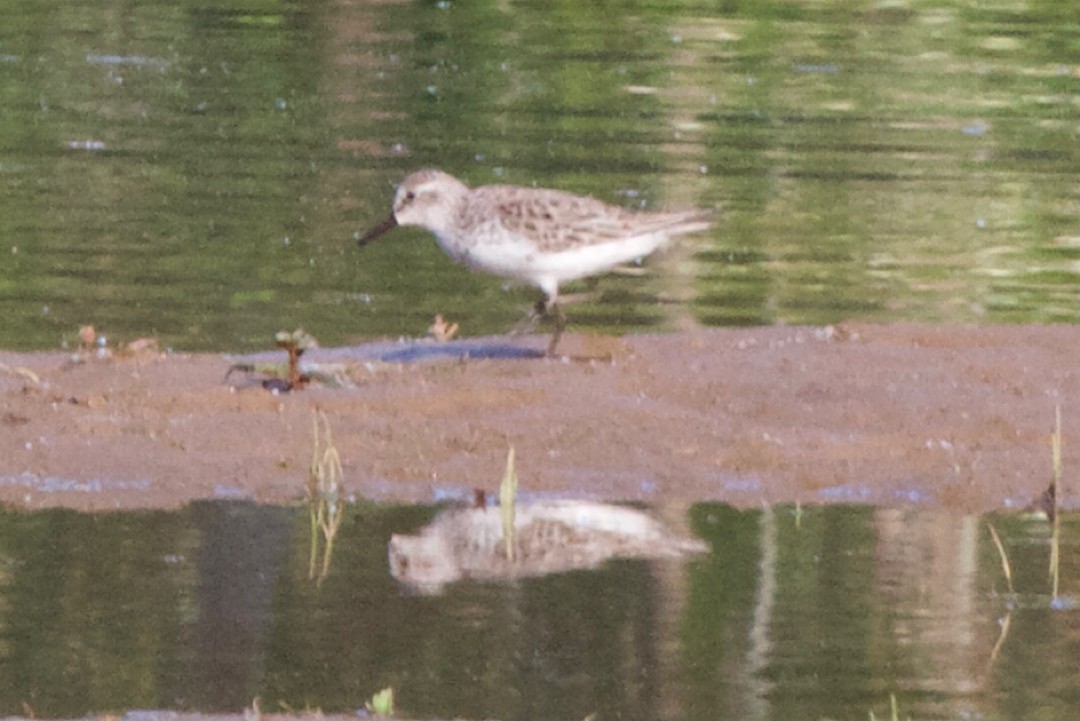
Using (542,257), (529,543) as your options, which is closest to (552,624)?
(529,543)

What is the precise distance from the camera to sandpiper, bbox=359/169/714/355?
9.98 metres

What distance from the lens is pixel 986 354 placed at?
35.5 feet

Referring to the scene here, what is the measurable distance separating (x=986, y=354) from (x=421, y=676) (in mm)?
4786

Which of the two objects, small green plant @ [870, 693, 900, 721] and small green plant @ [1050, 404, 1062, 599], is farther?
small green plant @ [1050, 404, 1062, 599]

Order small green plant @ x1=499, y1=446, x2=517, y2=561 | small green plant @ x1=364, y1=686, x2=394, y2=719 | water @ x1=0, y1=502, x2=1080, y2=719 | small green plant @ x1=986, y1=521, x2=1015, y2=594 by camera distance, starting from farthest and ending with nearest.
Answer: small green plant @ x1=499, y1=446, x2=517, y2=561 < small green plant @ x1=986, y1=521, x2=1015, y2=594 < water @ x1=0, y1=502, x2=1080, y2=719 < small green plant @ x1=364, y1=686, x2=394, y2=719

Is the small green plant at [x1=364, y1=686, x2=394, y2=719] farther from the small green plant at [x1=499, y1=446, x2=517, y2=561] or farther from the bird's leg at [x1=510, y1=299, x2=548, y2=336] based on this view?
the bird's leg at [x1=510, y1=299, x2=548, y2=336]

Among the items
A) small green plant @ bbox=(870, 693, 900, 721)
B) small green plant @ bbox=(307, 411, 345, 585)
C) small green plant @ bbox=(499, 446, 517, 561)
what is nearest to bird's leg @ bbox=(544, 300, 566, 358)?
small green plant @ bbox=(307, 411, 345, 585)

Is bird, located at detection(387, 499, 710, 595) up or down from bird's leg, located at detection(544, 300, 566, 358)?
down

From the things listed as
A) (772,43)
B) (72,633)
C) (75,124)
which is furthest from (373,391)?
(772,43)

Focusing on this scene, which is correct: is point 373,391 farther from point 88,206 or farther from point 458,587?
point 88,206

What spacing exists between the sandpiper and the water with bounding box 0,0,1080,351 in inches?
50.6

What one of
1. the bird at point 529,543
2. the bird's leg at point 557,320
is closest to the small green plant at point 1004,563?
the bird at point 529,543

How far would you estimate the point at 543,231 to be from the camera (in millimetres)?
9938

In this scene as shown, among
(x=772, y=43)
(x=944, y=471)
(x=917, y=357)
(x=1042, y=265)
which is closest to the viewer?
(x=944, y=471)
